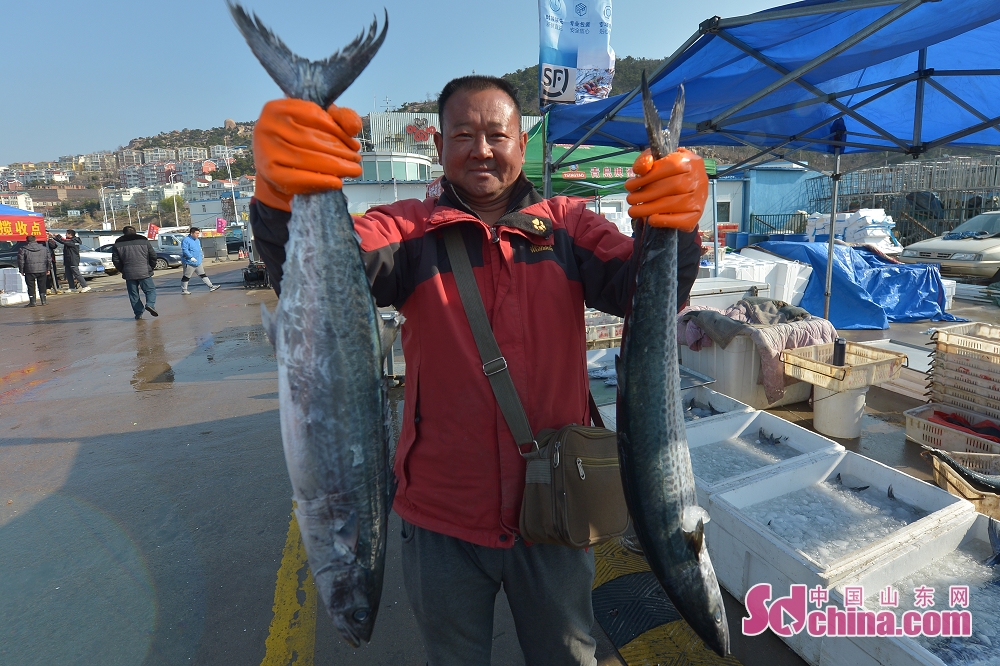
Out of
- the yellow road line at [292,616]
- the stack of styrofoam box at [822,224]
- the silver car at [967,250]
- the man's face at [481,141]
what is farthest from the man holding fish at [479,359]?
the stack of styrofoam box at [822,224]

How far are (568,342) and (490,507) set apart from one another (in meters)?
0.61

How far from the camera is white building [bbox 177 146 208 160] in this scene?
164 m

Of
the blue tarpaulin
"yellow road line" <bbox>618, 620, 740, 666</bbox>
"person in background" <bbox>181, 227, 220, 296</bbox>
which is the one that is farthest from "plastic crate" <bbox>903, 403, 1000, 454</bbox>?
"person in background" <bbox>181, 227, 220, 296</bbox>

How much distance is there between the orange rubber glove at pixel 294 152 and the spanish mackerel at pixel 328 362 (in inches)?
2.0

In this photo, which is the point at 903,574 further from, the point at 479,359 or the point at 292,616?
the point at 292,616

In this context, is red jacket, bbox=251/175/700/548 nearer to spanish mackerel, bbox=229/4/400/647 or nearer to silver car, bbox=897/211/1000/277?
spanish mackerel, bbox=229/4/400/647

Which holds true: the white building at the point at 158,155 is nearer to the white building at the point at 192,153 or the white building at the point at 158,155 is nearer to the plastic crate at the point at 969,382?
the white building at the point at 192,153

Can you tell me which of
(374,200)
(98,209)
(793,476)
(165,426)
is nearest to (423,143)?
(374,200)

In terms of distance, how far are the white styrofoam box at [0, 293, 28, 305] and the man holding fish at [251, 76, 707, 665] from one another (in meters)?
19.1

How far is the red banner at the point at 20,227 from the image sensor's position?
15.2 m

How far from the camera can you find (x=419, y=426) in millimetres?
1787

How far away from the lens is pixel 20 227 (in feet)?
50.5

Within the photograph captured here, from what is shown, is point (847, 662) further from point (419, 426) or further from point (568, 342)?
point (419, 426)

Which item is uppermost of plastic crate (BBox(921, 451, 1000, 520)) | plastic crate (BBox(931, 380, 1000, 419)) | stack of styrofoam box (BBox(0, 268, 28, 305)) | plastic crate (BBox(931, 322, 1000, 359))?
stack of styrofoam box (BBox(0, 268, 28, 305))
